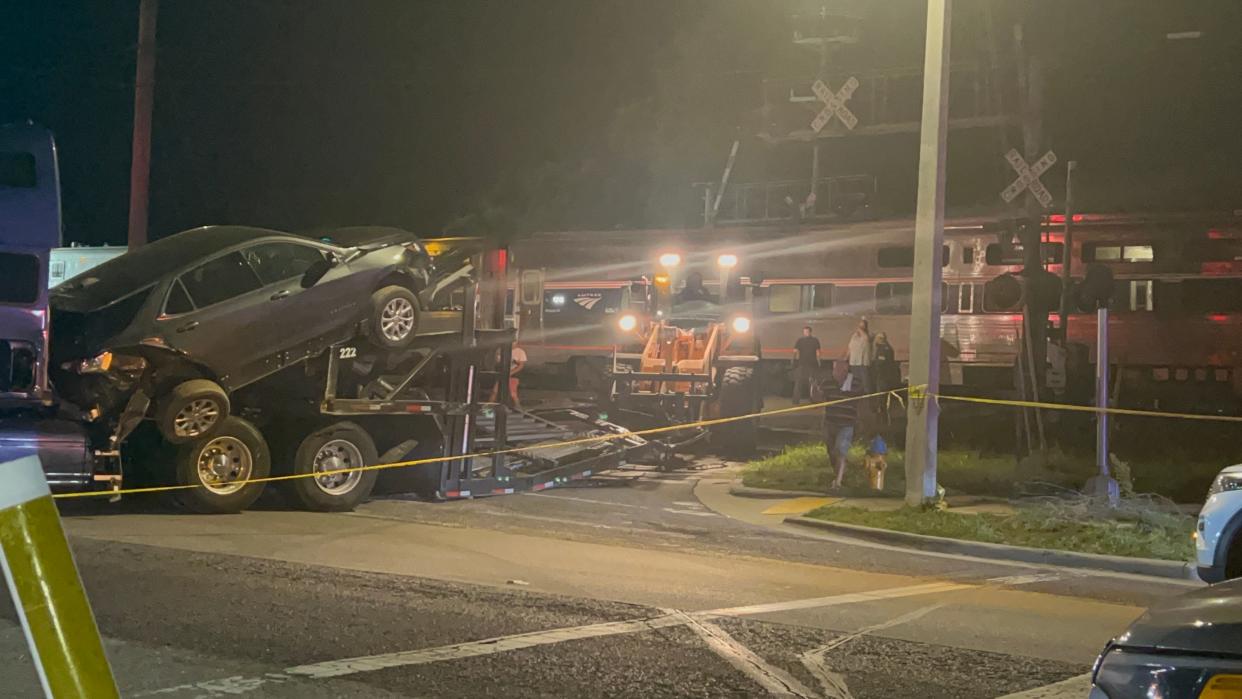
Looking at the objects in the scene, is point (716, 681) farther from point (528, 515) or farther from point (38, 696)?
point (528, 515)

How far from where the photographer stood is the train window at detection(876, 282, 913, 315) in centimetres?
2388

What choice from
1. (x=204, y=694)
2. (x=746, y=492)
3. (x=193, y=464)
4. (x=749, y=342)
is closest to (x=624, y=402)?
(x=749, y=342)

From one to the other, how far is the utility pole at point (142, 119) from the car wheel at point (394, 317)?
28.5 ft

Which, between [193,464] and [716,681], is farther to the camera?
[193,464]

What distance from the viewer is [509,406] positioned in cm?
1420

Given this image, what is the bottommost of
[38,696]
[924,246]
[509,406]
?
[38,696]

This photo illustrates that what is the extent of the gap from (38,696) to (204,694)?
75cm

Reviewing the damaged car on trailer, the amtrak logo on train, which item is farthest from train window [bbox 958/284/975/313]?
the damaged car on trailer

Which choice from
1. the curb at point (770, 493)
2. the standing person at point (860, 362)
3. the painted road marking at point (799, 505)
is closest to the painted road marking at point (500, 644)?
the painted road marking at point (799, 505)

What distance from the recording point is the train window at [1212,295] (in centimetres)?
2128

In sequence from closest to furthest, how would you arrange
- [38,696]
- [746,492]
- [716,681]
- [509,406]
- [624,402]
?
[38,696], [716,681], [509,406], [746,492], [624,402]

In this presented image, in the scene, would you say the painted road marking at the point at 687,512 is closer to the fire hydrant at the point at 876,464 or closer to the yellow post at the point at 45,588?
the fire hydrant at the point at 876,464

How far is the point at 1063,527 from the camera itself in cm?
1182

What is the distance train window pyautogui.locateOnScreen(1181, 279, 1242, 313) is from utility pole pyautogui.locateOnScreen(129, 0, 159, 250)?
1851 centimetres
